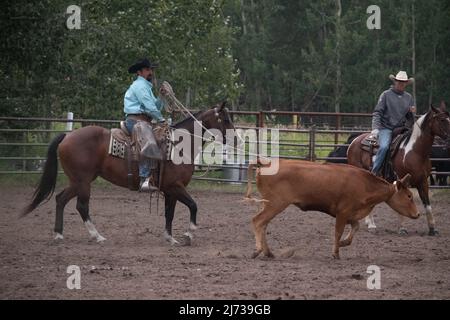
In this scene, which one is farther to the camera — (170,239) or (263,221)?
(170,239)

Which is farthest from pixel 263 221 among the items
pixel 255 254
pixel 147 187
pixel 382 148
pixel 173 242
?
pixel 382 148

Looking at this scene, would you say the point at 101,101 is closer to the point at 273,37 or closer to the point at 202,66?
the point at 202,66

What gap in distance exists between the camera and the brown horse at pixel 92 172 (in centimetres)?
979

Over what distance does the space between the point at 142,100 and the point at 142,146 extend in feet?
1.92

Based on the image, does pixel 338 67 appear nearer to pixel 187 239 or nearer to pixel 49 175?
pixel 49 175

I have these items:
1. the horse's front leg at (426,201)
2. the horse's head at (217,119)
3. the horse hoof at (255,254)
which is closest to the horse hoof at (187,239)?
the horse hoof at (255,254)

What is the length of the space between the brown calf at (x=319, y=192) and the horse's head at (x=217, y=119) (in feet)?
6.30

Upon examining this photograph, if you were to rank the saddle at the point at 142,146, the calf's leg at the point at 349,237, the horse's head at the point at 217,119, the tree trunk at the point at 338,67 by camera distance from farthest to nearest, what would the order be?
the tree trunk at the point at 338,67, the horse's head at the point at 217,119, the saddle at the point at 142,146, the calf's leg at the point at 349,237

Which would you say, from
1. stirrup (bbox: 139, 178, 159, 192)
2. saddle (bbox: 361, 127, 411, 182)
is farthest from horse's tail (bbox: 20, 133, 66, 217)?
saddle (bbox: 361, 127, 411, 182)

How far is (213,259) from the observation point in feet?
27.6

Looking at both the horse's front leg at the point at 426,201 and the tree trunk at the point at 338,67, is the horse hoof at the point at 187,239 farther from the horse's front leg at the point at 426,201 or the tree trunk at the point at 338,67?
the tree trunk at the point at 338,67

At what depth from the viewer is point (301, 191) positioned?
8242 millimetres

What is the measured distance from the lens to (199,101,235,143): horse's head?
10.2 m
